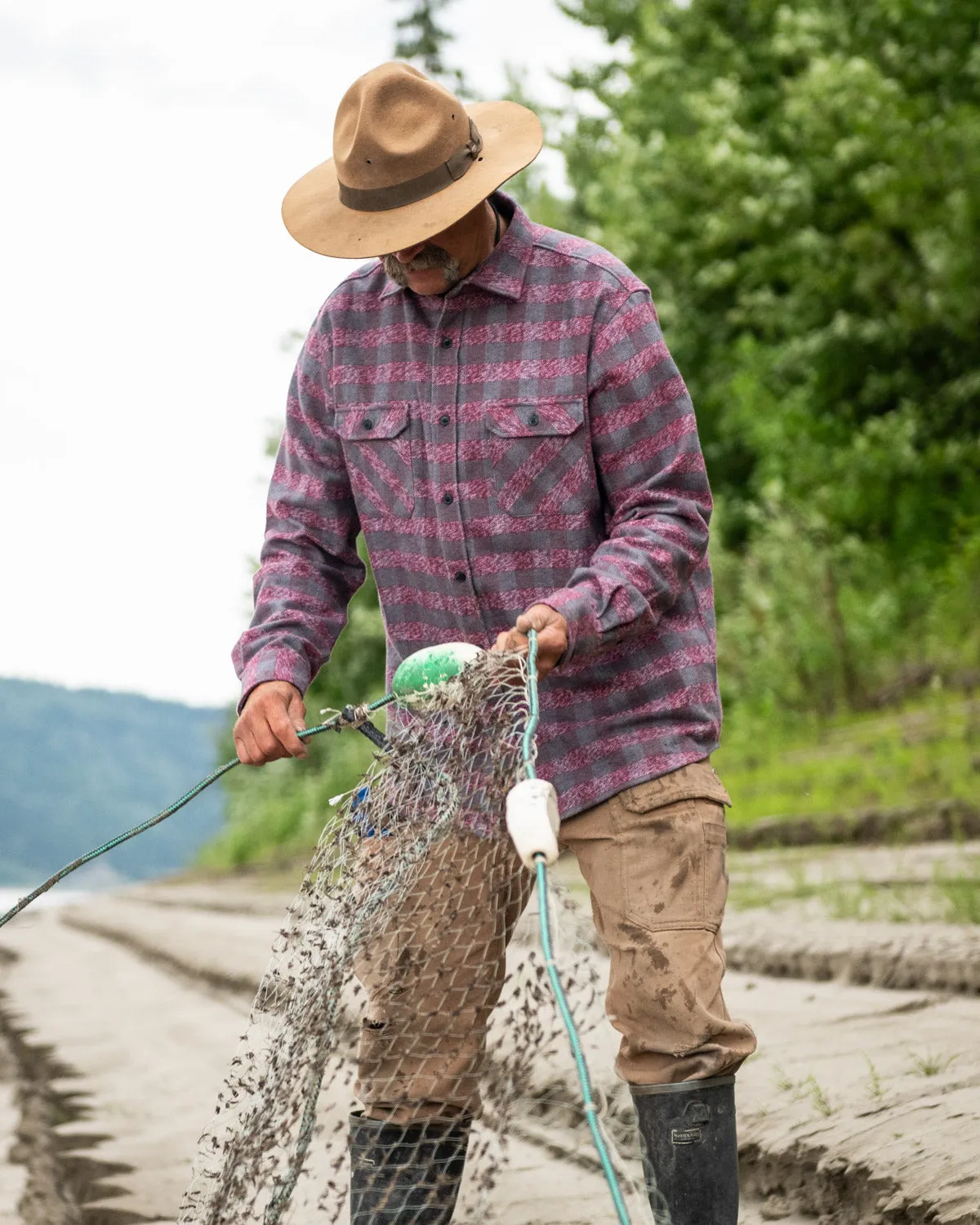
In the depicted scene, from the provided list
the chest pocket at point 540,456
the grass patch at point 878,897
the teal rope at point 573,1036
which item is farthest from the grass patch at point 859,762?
the teal rope at point 573,1036

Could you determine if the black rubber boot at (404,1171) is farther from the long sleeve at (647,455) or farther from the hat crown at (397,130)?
the hat crown at (397,130)

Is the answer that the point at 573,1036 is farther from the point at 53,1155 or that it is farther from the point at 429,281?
the point at 53,1155

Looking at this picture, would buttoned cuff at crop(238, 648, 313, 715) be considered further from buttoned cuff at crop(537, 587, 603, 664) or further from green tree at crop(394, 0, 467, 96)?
green tree at crop(394, 0, 467, 96)

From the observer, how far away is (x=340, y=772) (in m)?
21.6

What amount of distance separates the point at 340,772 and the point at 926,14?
12.2 metres

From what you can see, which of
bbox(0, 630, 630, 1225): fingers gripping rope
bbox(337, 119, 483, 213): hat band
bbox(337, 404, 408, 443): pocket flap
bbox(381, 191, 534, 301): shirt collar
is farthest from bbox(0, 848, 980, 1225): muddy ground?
bbox(337, 119, 483, 213): hat band

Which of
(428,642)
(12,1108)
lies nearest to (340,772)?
(12,1108)

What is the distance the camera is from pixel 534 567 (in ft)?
8.75

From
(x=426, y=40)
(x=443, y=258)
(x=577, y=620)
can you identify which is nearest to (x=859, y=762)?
(x=443, y=258)

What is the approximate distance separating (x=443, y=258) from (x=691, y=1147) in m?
1.49

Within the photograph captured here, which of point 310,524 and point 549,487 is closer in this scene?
point 549,487

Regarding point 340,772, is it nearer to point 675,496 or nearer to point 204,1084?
point 204,1084

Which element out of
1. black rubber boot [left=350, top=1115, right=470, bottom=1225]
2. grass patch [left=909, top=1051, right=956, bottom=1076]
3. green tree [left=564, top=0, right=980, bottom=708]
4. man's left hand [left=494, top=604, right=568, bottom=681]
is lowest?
grass patch [left=909, top=1051, right=956, bottom=1076]

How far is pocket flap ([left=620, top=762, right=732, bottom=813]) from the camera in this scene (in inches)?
101
